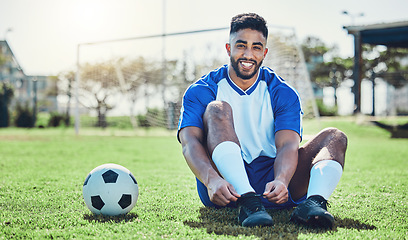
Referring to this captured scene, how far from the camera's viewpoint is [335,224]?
7.75 feet

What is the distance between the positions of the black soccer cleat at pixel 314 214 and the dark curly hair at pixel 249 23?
114 cm

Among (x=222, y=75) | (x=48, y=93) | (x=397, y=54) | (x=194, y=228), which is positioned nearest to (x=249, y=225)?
(x=194, y=228)

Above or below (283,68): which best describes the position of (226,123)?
below

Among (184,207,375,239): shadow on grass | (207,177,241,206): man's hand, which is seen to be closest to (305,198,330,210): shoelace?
(184,207,375,239): shadow on grass

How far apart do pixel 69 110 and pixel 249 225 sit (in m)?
21.5

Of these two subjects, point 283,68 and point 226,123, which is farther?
point 283,68

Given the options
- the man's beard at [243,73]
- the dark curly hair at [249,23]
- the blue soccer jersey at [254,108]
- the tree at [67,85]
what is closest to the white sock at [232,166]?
the blue soccer jersey at [254,108]

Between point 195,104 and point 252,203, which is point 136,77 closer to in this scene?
point 195,104

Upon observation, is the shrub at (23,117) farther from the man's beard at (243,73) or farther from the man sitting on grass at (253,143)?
the man's beard at (243,73)

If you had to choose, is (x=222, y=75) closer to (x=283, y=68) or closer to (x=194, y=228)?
(x=194, y=228)

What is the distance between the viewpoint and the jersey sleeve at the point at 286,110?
2605mm

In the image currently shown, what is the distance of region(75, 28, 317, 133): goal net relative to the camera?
12.2 m

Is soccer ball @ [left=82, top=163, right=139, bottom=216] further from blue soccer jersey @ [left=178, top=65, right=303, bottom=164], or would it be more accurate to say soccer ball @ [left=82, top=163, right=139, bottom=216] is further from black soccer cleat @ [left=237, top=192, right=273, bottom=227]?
black soccer cleat @ [left=237, top=192, right=273, bottom=227]

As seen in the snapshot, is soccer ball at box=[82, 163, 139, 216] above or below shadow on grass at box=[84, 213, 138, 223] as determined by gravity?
above
